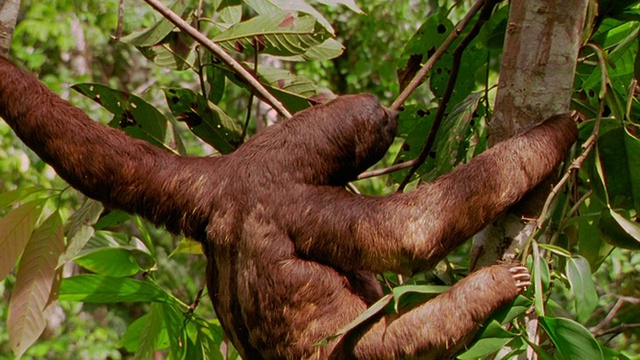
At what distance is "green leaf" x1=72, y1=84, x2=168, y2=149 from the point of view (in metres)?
3.04

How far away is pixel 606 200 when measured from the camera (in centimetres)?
233

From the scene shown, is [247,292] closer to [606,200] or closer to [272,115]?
[606,200]

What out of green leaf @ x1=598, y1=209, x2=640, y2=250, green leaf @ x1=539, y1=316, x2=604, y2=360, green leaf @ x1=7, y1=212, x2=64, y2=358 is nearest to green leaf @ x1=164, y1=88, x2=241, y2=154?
green leaf @ x1=7, y1=212, x2=64, y2=358

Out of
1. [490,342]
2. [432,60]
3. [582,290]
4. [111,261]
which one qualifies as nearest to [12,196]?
[111,261]

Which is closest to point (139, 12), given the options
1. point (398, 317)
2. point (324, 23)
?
point (324, 23)

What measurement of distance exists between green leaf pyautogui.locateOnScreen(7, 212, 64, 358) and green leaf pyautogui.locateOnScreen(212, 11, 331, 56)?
2.71 feet

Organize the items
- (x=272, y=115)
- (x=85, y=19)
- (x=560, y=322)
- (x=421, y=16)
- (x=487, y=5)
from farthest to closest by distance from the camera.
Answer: (x=85, y=19), (x=421, y=16), (x=272, y=115), (x=487, y=5), (x=560, y=322)

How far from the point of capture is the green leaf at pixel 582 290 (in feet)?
7.02

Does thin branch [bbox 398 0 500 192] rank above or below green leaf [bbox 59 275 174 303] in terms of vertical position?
above

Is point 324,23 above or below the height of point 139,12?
above

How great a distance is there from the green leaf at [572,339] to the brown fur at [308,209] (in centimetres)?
20

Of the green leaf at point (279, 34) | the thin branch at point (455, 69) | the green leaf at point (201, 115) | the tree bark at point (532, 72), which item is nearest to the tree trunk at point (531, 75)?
the tree bark at point (532, 72)

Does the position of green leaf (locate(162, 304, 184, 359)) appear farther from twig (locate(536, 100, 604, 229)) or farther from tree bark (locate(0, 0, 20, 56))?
twig (locate(536, 100, 604, 229))

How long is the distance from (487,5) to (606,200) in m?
0.84
